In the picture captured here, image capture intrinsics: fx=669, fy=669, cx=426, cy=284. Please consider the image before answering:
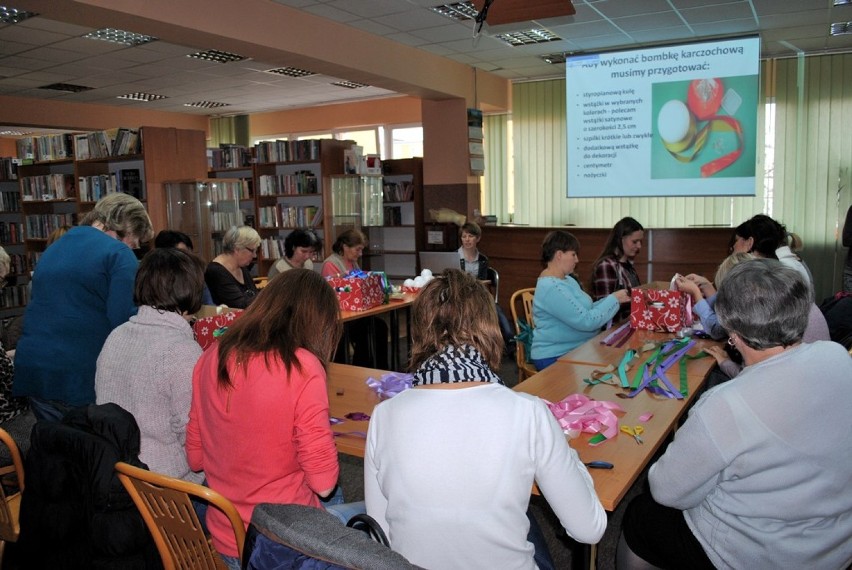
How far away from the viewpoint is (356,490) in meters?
3.63

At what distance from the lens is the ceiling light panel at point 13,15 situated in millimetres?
5804

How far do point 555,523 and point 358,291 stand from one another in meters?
2.15

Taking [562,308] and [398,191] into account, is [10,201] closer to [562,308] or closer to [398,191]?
[398,191]

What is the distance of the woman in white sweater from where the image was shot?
142 centimetres

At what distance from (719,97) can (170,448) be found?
243 inches

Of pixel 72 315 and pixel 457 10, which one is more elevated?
pixel 457 10

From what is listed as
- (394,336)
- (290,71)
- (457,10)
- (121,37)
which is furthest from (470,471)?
(290,71)

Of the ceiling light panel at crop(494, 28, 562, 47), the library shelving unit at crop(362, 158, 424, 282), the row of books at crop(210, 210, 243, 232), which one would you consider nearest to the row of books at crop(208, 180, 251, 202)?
the row of books at crop(210, 210, 243, 232)

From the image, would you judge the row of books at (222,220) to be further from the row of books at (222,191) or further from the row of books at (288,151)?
the row of books at (288,151)

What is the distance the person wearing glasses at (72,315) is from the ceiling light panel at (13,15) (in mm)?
4219

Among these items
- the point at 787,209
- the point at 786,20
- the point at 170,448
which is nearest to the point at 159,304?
the point at 170,448

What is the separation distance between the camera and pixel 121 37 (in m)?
6.74

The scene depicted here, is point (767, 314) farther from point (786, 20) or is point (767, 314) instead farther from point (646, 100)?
point (786, 20)

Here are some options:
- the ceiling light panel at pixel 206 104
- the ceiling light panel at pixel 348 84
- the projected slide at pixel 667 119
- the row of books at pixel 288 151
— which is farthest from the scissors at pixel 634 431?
the ceiling light panel at pixel 206 104
